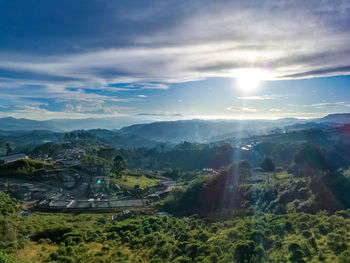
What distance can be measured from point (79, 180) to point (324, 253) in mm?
57347

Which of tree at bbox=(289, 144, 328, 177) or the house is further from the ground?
tree at bbox=(289, 144, 328, 177)

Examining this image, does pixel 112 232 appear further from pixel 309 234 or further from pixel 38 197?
pixel 38 197

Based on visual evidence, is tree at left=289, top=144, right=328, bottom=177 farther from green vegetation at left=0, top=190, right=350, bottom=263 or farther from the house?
the house

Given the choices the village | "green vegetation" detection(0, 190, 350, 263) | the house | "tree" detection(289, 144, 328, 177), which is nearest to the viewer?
"green vegetation" detection(0, 190, 350, 263)

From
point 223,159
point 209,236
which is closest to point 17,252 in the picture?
point 209,236

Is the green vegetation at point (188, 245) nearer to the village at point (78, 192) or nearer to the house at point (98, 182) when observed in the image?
the village at point (78, 192)

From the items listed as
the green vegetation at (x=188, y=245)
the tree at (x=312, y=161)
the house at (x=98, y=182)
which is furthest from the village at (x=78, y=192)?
the tree at (x=312, y=161)

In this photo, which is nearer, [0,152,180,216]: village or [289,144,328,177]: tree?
[0,152,180,216]: village

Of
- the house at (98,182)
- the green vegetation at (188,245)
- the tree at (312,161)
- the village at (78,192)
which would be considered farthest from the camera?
the house at (98,182)

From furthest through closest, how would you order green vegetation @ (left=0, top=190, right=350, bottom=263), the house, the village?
the house < the village < green vegetation @ (left=0, top=190, right=350, bottom=263)

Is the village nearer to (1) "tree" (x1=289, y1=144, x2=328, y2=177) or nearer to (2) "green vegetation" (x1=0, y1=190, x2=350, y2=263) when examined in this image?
(2) "green vegetation" (x1=0, y1=190, x2=350, y2=263)

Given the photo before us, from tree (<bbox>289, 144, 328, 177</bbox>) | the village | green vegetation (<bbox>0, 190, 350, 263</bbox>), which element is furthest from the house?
tree (<bbox>289, 144, 328, 177</bbox>)

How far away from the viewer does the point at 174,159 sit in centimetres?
14012

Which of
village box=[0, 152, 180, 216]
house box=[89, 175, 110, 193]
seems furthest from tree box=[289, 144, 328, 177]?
house box=[89, 175, 110, 193]
